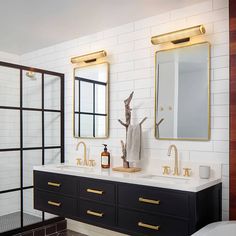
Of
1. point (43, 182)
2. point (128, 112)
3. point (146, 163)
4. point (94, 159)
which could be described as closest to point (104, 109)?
point (128, 112)

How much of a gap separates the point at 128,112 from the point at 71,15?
1222mm

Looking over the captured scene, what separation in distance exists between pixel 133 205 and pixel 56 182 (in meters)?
1.05

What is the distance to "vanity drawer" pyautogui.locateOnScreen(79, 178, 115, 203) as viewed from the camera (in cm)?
249

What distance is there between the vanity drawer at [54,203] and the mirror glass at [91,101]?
0.86m

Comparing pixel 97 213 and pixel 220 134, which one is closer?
pixel 220 134

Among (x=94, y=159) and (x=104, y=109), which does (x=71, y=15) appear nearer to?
(x=104, y=109)

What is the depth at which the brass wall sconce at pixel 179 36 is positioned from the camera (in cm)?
251

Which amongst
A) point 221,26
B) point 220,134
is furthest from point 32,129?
point 221,26

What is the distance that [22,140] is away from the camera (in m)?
3.33

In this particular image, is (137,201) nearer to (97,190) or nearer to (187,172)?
(97,190)

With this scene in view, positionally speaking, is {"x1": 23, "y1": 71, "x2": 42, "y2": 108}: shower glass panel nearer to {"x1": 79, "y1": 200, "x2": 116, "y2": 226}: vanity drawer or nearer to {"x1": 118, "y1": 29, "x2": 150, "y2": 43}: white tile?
{"x1": 118, "y1": 29, "x2": 150, "y2": 43}: white tile

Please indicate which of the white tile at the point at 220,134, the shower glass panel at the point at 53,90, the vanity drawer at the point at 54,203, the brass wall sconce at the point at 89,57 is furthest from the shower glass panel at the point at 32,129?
the white tile at the point at 220,134

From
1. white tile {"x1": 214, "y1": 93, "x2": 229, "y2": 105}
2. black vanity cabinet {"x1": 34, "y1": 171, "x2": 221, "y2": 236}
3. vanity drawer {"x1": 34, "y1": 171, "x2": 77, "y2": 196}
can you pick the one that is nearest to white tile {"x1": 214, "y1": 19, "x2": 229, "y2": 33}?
white tile {"x1": 214, "y1": 93, "x2": 229, "y2": 105}

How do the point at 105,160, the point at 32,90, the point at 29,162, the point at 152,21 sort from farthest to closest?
the point at 32,90, the point at 29,162, the point at 105,160, the point at 152,21
